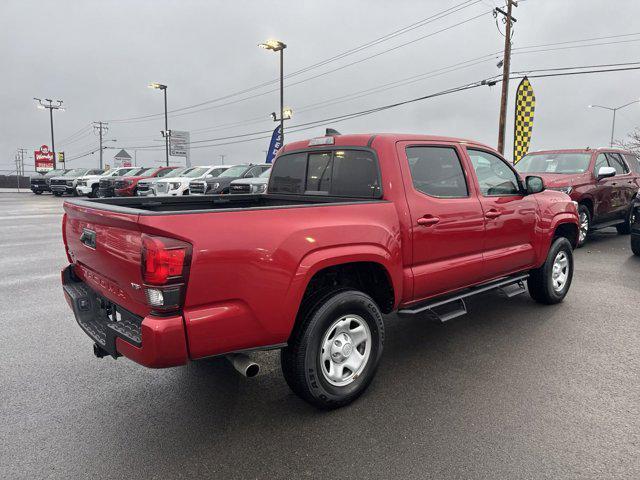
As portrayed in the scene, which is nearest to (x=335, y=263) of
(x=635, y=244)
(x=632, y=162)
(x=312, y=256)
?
(x=312, y=256)

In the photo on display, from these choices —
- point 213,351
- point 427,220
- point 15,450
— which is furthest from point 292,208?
point 15,450

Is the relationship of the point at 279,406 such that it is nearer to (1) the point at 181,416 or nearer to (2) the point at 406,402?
(1) the point at 181,416

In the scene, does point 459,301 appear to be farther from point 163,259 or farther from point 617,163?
point 617,163

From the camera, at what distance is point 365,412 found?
9.92 feet

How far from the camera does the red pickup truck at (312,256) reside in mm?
2355

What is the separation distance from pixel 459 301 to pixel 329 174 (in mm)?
1669

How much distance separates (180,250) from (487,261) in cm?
301

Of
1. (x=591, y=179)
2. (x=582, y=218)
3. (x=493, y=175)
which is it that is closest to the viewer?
(x=493, y=175)

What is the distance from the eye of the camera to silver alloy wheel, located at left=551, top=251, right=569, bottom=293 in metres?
5.35

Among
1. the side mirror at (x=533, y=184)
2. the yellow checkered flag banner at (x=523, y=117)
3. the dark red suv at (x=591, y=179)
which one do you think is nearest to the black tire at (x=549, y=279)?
the side mirror at (x=533, y=184)

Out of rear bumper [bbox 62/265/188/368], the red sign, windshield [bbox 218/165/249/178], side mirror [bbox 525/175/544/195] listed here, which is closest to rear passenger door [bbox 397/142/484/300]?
A: side mirror [bbox 525/175/544/195]

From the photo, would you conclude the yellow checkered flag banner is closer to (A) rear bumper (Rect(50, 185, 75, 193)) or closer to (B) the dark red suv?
(B) the dark red suv

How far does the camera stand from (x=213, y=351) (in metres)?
2.49

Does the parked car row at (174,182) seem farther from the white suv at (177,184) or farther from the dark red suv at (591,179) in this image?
the dark red suv at (591,179)
